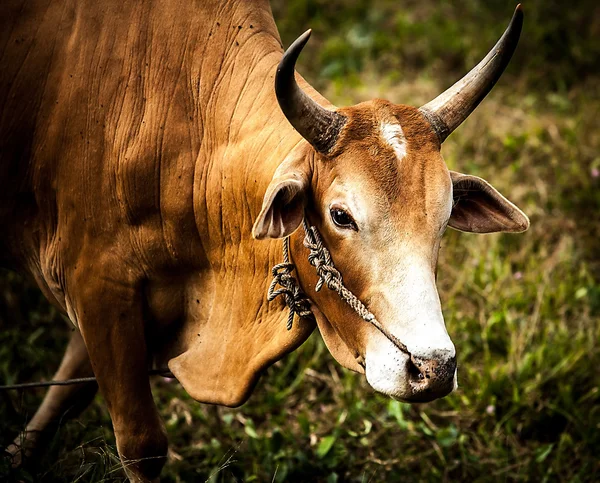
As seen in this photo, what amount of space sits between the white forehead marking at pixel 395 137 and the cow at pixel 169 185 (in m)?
0.03

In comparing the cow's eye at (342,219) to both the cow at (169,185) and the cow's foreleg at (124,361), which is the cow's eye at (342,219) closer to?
the cow at (169,185)

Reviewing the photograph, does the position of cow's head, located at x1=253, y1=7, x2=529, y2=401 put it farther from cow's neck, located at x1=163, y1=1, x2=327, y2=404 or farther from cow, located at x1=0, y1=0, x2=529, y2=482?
cow's neck, located at x1=163, y1=1, x2=327, y2=404

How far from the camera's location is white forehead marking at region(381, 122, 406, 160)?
2744mm

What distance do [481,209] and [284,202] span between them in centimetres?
84

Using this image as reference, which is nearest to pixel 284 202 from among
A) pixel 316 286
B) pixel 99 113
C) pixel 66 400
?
pixel 316 286

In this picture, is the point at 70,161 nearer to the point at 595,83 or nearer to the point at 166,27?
the point at 166,27

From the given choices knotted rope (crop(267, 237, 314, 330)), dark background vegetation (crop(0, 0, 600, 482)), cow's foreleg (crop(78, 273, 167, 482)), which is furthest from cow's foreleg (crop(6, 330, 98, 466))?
knotted rope (crop(267, 237, 314, 330))

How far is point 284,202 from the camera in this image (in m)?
2.77

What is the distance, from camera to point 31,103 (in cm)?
350

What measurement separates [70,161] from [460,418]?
2519 millimetres

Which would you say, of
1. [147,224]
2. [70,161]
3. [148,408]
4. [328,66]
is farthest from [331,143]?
[328,66]

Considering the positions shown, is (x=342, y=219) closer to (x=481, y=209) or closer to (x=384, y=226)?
(x=384, y=226)

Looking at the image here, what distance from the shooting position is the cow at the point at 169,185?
9.92ft

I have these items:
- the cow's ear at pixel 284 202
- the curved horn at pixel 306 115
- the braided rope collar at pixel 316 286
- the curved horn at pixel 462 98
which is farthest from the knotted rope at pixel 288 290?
the curved horn at pixel 462 98
